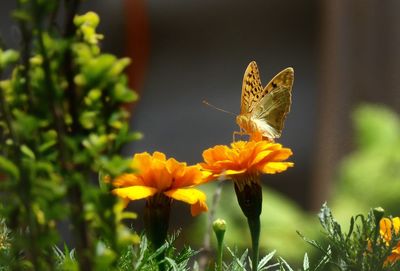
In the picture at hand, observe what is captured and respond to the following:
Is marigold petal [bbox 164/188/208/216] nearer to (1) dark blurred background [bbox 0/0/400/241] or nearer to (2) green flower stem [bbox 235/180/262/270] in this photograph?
(2) green flower stem [bbox 235/180/262/270]

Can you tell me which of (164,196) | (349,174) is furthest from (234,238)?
(164,196)

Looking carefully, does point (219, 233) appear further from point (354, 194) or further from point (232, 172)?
point (354, 194)

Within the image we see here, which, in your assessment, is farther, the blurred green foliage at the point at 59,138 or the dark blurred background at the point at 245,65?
the dark blurred background at the point at 245,65

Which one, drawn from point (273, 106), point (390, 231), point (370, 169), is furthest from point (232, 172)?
point (370, 169)

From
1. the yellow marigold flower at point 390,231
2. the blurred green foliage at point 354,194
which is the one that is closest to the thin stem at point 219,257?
the yellow marigold flower at point 390,231

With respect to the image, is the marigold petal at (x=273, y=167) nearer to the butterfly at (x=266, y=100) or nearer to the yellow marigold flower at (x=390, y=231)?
the yellow marigold flower at (x=390, y=231)
